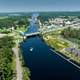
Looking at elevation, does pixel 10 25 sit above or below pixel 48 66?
below

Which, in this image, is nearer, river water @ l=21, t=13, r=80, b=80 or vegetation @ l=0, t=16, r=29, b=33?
river water @ l=21, t=13, r=80, b=80

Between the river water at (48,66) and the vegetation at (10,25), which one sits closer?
the river water at (48,66)

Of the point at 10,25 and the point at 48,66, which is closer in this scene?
the point at 48,66

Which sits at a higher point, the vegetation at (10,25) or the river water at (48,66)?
the river water at (48,66)

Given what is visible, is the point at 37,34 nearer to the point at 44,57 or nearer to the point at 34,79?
the point at 44,57

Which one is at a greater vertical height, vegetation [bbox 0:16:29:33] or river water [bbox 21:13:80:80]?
river water [bbox 21:13:80:80]

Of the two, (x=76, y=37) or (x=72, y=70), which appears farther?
(x=76, y=37)

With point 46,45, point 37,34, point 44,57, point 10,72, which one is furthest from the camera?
point 37,34

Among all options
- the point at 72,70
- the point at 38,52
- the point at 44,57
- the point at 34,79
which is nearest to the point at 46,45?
the point at 38,52
